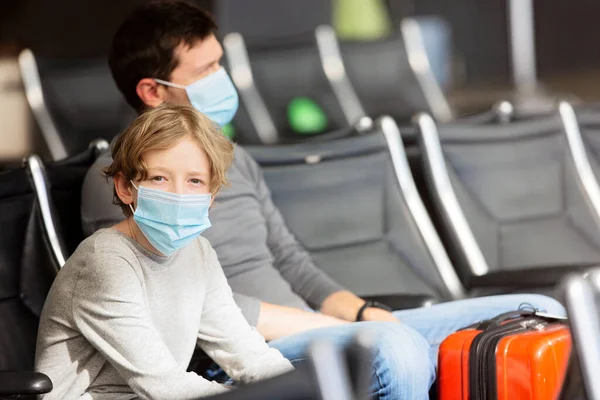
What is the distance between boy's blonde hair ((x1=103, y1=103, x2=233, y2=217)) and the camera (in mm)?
2037

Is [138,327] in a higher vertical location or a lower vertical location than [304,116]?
higher

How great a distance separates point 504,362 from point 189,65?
95cm

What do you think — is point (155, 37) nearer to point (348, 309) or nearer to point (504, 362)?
point (348, 309)

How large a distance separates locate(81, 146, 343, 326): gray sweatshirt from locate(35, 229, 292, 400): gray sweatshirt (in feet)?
0.80

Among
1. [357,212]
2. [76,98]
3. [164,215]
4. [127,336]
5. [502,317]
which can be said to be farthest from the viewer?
[76,98]

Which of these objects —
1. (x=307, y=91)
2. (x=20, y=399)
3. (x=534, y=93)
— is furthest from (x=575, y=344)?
(x=534, y=93)

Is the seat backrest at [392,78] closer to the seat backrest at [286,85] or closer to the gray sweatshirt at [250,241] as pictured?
the seat backrest at [286,85]

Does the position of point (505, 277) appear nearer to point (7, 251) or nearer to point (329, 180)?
point (329, 180)

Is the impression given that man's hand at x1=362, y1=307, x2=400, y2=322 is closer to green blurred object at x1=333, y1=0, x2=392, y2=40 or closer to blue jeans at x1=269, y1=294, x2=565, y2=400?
blue jeans at x1=269, y1=294, x2=565, y2=400

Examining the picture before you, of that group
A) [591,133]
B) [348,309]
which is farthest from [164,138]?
[591,133]

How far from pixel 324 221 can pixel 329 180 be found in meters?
0.12

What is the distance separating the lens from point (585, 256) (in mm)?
3549

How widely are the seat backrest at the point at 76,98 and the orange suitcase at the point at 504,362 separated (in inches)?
98.3

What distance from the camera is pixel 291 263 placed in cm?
279
